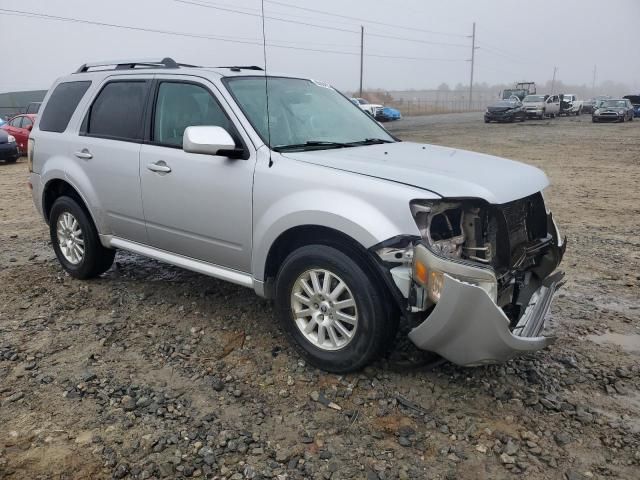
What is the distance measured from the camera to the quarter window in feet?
13.0

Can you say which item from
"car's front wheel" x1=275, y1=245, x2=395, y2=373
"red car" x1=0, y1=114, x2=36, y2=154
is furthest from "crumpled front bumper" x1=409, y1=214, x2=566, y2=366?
"red car" x1=0, y1=114, x2=36, y2=154

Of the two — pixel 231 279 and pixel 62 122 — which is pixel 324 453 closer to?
pixel 231 279

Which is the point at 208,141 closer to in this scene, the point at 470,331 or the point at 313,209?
the point at 313,209

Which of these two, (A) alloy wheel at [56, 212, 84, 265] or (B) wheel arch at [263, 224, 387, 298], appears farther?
(A) alloy wheel at [56, 212, 84, 265]

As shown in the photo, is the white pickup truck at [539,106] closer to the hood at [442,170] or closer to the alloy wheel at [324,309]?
the hood at [442,170]

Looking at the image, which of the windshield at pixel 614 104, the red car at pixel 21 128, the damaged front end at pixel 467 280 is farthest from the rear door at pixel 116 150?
the windshield at pixel 614 104

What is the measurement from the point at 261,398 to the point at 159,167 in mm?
1930

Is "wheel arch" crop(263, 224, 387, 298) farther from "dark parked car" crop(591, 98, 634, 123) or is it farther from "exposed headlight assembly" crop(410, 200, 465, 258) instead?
"dark parked car" crop(591, 98, 634, 123)

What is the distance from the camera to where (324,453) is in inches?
108

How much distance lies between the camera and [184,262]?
4.16 metres

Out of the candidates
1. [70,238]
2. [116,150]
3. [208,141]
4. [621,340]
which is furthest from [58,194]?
[621,340]

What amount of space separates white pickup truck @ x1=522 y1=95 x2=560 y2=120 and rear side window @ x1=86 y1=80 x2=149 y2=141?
34.9m

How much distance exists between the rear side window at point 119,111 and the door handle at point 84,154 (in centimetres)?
15

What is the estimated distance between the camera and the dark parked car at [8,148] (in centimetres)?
1507
